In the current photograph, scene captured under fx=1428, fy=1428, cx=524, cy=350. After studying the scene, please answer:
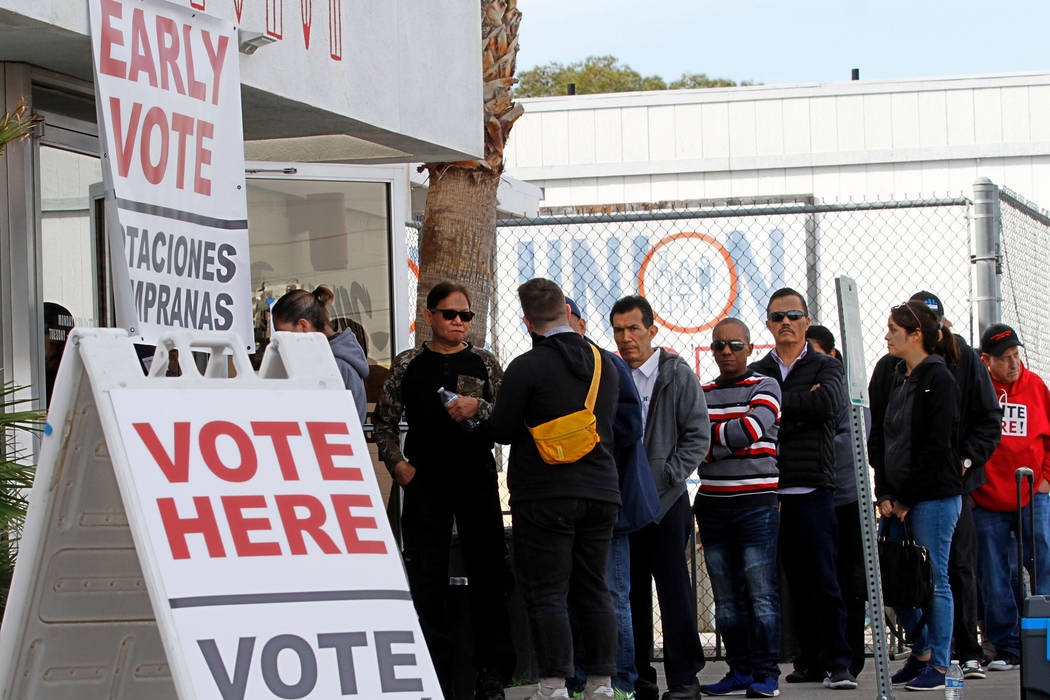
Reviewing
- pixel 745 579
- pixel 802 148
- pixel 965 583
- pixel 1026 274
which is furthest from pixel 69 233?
pixel 802 148

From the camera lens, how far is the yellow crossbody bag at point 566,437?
6.48 meters

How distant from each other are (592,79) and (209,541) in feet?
160

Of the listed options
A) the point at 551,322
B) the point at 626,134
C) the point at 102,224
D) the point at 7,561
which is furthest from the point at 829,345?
the point at 626,134

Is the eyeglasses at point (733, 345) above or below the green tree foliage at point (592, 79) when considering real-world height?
below

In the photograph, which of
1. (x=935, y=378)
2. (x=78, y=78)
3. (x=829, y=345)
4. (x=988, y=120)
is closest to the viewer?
(x=78, y=78)

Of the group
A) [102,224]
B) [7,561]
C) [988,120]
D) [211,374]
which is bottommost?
[7,561]

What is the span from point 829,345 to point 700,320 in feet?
16.3

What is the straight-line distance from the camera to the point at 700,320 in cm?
1390

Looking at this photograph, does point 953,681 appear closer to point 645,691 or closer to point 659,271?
point 645,691

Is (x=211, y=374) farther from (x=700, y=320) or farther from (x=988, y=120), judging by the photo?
(x=988, y=120)

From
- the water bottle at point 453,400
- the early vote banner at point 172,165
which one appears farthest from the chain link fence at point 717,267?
the early vote banner at point 172,165

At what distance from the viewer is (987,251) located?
8.62 metres

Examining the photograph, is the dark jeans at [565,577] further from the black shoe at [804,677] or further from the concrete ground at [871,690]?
→ the black shoe at [804,677]

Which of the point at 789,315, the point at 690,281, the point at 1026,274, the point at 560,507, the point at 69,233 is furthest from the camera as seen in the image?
the point at 690,281
